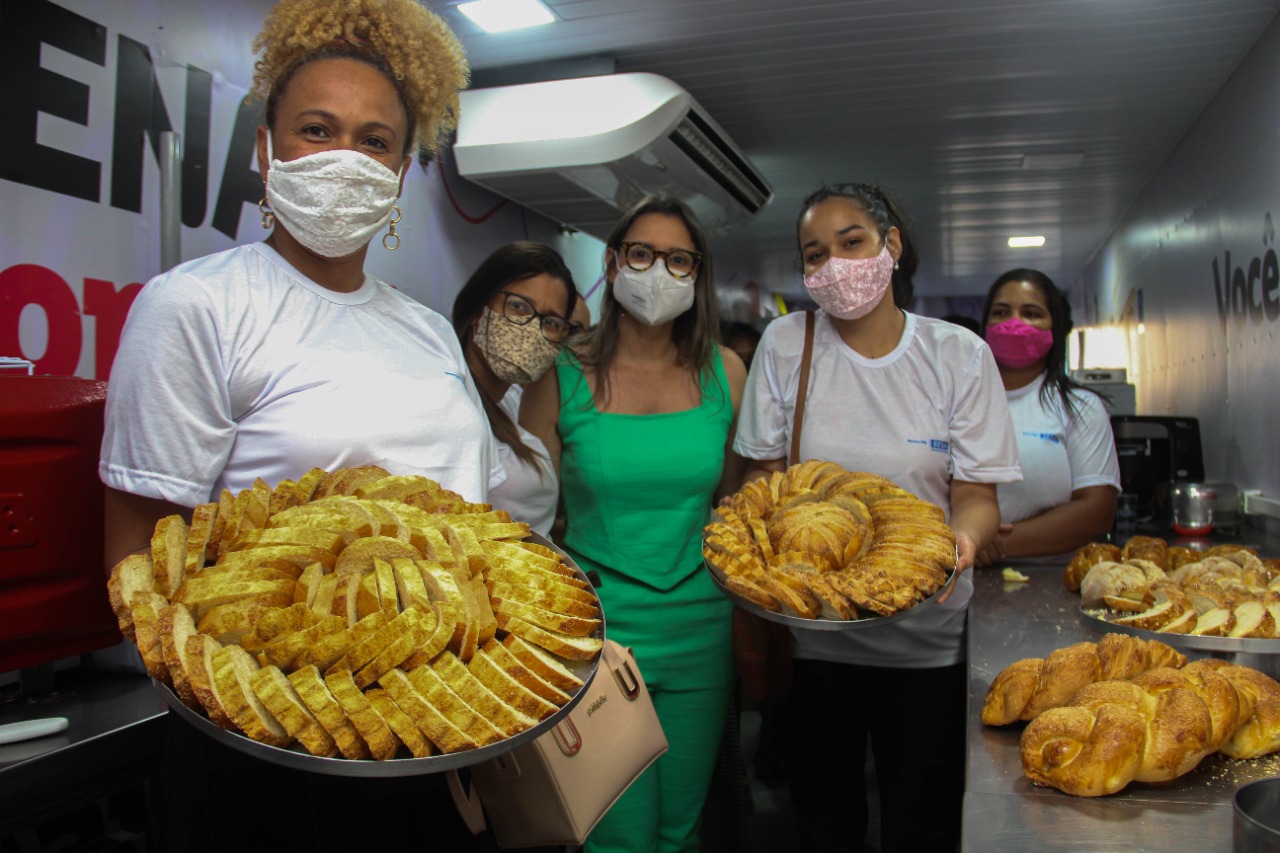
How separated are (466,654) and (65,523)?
41.7 inches

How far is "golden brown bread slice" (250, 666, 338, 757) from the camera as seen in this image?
1102mm

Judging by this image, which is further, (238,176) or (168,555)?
(238,176)

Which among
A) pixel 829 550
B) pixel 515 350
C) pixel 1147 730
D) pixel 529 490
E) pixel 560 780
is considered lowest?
pixel 560 780

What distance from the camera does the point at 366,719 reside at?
112cm

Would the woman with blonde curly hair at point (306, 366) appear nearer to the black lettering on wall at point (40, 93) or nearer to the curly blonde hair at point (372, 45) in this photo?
the curly blonde hair at point (372, 45)

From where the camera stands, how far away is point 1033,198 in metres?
8.23

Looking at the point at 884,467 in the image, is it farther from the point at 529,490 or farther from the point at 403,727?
the point at 403,727

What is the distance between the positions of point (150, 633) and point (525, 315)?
170 centimetres

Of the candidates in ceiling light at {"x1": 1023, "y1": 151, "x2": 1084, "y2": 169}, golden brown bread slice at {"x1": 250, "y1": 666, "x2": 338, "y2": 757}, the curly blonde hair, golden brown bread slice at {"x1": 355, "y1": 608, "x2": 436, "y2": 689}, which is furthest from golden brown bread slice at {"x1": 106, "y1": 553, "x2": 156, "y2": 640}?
ceiling light at {"x1": 1023, "y1": 151, "x2": 1084, "y2": 169}

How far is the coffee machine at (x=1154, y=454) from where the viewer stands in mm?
5098

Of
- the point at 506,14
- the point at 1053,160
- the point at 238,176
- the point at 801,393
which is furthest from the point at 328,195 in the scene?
the point at 1053,160

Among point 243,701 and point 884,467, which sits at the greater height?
point 884,467

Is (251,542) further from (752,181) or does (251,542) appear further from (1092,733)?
(752,181)

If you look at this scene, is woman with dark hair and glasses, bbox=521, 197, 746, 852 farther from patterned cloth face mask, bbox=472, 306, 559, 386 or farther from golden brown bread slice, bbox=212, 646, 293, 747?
golden brown bread slice, bbox=212, 646, 293, 747
